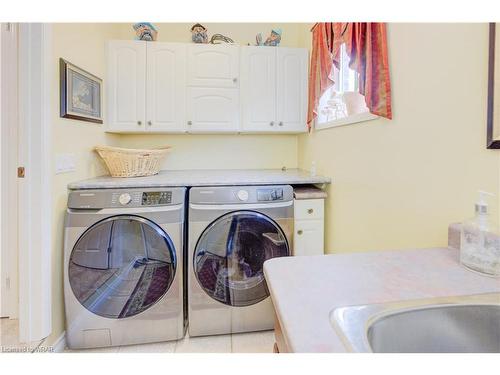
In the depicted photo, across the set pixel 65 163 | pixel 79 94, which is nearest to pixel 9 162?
pixel 65 163

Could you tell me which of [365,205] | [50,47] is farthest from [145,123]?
[365,205]

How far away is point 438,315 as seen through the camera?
0.58 metres

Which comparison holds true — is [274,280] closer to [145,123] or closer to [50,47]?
[50,47]

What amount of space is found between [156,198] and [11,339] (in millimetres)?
1278

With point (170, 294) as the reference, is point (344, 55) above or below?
above

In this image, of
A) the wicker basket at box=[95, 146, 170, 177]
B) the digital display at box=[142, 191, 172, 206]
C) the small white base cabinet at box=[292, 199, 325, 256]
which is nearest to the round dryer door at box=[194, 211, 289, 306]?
the small white base cabinet at box=[292, 199, 325, 256]

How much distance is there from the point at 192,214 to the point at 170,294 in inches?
21.2

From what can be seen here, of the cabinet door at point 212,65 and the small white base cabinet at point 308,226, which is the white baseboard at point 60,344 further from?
the cabinet door at point 212,65

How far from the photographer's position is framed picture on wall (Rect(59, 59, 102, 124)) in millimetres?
1622

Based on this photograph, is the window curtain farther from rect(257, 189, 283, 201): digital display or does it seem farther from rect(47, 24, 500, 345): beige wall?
rect(257, 189, 283, 201): digital display

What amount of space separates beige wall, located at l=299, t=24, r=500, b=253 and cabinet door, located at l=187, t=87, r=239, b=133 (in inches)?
44.1

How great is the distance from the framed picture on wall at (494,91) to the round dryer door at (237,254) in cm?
123

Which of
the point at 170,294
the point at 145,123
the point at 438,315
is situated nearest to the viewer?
the point at 438,315

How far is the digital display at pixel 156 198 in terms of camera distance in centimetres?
170
